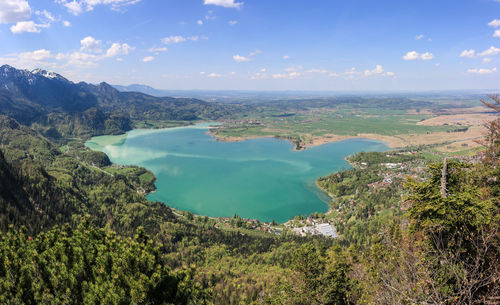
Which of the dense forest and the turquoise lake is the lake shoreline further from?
the dense forest

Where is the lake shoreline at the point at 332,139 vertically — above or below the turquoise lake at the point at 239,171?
above

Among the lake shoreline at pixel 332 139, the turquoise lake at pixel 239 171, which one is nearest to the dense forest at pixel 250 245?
the turquoise lake at pixel 239 171

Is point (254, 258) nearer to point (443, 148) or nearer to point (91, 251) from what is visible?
point (91, 251)

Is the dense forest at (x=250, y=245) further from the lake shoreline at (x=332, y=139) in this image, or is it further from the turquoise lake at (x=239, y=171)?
the lake shoreline at (x=332, y=139)

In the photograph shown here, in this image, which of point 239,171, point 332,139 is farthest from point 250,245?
point 332,139

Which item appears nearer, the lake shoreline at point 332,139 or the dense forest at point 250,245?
the dense forest at point 250,245
